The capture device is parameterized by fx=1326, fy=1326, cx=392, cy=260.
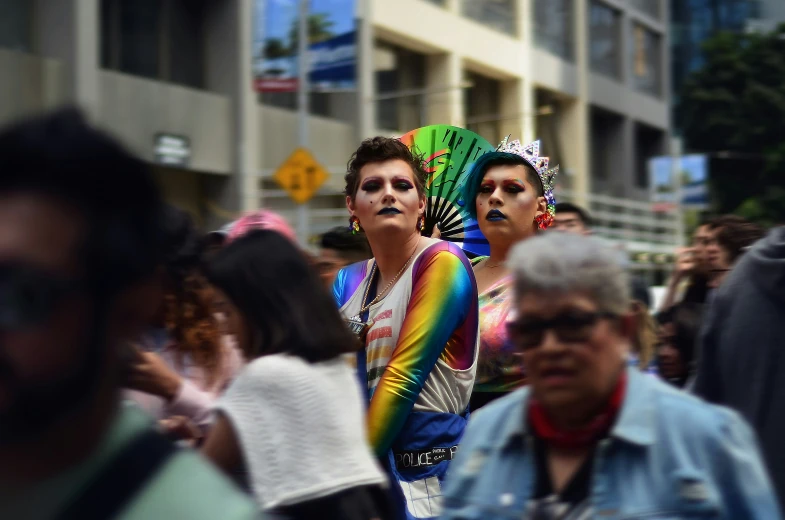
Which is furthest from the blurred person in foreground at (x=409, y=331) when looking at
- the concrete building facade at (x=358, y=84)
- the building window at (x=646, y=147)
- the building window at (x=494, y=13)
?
the building window at (x=646, y=147)

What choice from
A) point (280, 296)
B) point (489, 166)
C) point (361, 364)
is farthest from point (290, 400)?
point (489, 166)

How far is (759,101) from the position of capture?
162ft

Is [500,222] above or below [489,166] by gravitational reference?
below

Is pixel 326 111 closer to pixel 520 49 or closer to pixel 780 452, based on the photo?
pixel 520 49

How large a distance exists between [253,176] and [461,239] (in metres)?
18.4

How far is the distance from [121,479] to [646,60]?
4922 cm

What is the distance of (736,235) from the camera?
21.4 ft

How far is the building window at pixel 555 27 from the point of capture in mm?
38125

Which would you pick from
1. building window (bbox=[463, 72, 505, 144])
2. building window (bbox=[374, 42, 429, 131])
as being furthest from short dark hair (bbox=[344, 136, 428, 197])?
building window (bbox=[463, 72, 505, 144])

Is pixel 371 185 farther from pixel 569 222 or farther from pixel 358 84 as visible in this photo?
pixel 358 84

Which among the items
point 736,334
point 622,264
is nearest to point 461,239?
point 736,334

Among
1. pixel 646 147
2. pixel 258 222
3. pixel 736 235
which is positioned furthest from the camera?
pixel 646 147

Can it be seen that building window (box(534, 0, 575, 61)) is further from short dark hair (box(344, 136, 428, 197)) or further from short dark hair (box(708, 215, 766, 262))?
short dark hair (box(344, 136, 428, 197))

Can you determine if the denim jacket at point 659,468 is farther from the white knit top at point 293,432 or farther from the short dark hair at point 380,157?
the short dark hair at point 380,157
